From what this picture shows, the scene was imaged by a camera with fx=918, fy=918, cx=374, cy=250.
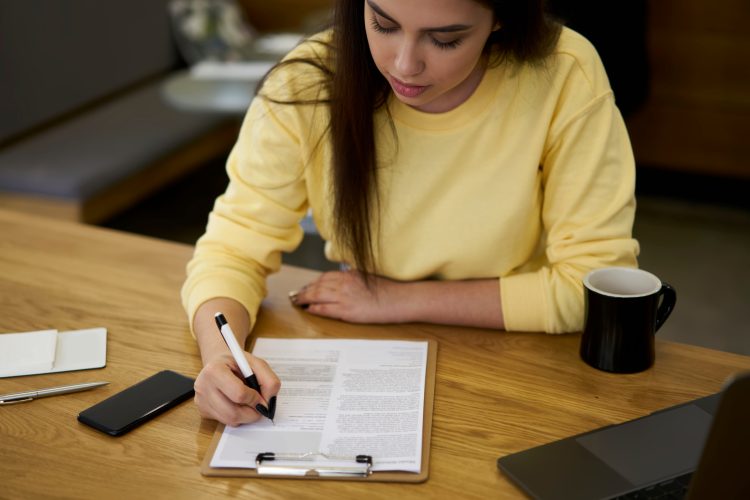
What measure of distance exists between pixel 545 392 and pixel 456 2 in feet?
1.54

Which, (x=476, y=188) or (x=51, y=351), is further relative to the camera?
(x=476, y=188)

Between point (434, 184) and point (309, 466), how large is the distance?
496mm

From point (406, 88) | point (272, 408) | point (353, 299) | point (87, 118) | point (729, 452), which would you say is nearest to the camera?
point (729, 452)

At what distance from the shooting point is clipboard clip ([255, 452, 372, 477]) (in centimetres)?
94

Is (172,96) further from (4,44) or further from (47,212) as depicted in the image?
(47,212)

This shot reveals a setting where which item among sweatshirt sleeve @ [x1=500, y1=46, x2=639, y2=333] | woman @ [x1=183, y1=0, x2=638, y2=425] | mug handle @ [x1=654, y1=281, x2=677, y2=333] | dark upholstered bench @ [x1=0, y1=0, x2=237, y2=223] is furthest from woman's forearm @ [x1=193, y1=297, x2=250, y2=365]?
dark upholstered bench @ [x1=0, y1=0, x2=237, y2=223]

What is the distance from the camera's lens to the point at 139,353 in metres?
1.19

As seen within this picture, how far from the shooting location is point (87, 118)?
316 centimetres

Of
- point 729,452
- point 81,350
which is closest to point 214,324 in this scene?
point 81,350

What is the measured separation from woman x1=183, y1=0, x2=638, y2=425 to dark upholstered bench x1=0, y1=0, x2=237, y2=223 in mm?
1483

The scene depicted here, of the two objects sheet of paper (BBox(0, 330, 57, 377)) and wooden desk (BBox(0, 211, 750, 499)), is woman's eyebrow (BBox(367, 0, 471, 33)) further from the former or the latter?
sheet of paper (BBox(0, 330, 57, 377))

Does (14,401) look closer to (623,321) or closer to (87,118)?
(623,321)

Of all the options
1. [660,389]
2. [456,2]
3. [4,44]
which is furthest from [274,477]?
[4,44]

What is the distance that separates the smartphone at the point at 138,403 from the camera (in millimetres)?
1034
